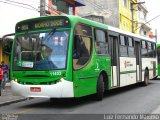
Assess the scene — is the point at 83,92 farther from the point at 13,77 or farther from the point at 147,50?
the point at 147,50

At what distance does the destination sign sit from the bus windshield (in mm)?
231

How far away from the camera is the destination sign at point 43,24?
12.0 m

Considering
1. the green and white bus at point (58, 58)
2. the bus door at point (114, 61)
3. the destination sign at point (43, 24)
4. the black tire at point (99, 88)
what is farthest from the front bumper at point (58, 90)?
the bus door at point (114, 61)

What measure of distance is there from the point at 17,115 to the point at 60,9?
21079 millimetres

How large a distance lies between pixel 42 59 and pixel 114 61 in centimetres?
455

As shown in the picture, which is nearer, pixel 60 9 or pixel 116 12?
pixel 60 9

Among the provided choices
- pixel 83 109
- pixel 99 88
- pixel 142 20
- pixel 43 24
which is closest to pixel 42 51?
pixel 43 24

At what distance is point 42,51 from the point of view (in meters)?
11.9

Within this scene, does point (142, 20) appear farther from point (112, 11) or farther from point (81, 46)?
point (81, 46)

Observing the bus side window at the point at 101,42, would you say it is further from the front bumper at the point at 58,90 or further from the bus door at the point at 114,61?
the front bumper at the point at 58,90

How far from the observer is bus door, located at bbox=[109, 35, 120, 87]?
15.2 m

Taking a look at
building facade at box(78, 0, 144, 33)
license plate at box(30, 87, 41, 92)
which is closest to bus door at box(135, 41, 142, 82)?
license plate at box(30, 87, 41, 92)

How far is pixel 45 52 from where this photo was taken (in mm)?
11828

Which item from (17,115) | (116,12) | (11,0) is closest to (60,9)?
(11,0)
